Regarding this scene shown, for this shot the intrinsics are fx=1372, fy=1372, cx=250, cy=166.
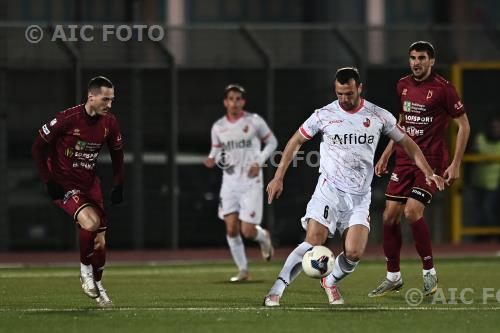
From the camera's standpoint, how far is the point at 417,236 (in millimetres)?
13508

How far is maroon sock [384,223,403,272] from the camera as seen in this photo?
1348cm

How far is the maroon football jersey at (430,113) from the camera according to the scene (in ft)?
44.0

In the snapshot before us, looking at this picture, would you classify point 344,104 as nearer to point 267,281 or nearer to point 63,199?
point 63,199

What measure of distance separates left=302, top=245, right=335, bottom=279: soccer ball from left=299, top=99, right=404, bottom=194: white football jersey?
909 millimetres

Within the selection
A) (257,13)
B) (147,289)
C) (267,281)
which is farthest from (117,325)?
(257,13)

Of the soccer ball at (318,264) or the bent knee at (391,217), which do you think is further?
the bent knee at (391,217)

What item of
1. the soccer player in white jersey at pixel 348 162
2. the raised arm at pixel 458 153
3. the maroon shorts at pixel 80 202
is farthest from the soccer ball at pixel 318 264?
the raised arm at pixel 458 153

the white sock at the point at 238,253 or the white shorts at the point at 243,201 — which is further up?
the white shorts at the point at 243,201

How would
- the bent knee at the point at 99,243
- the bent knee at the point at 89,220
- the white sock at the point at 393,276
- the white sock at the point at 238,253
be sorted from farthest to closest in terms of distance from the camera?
the white sock at the point at 238,253 → the white sock at the point at 393,276 → the bent knee at the point at 99,243 → the bent knee at the point at 89,220

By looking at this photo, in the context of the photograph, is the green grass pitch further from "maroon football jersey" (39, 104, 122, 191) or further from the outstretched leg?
"maroon football jersey" (39, 104, 122, 191)

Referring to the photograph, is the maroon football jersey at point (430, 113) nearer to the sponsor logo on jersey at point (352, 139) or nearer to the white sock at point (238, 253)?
the sponsor logo on jersey at point (352, 139)

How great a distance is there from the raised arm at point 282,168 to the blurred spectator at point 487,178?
11.9 metres

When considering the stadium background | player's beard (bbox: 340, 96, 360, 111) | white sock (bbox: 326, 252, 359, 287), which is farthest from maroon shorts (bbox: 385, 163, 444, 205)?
the stadium background

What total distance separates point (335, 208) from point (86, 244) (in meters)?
2.23
